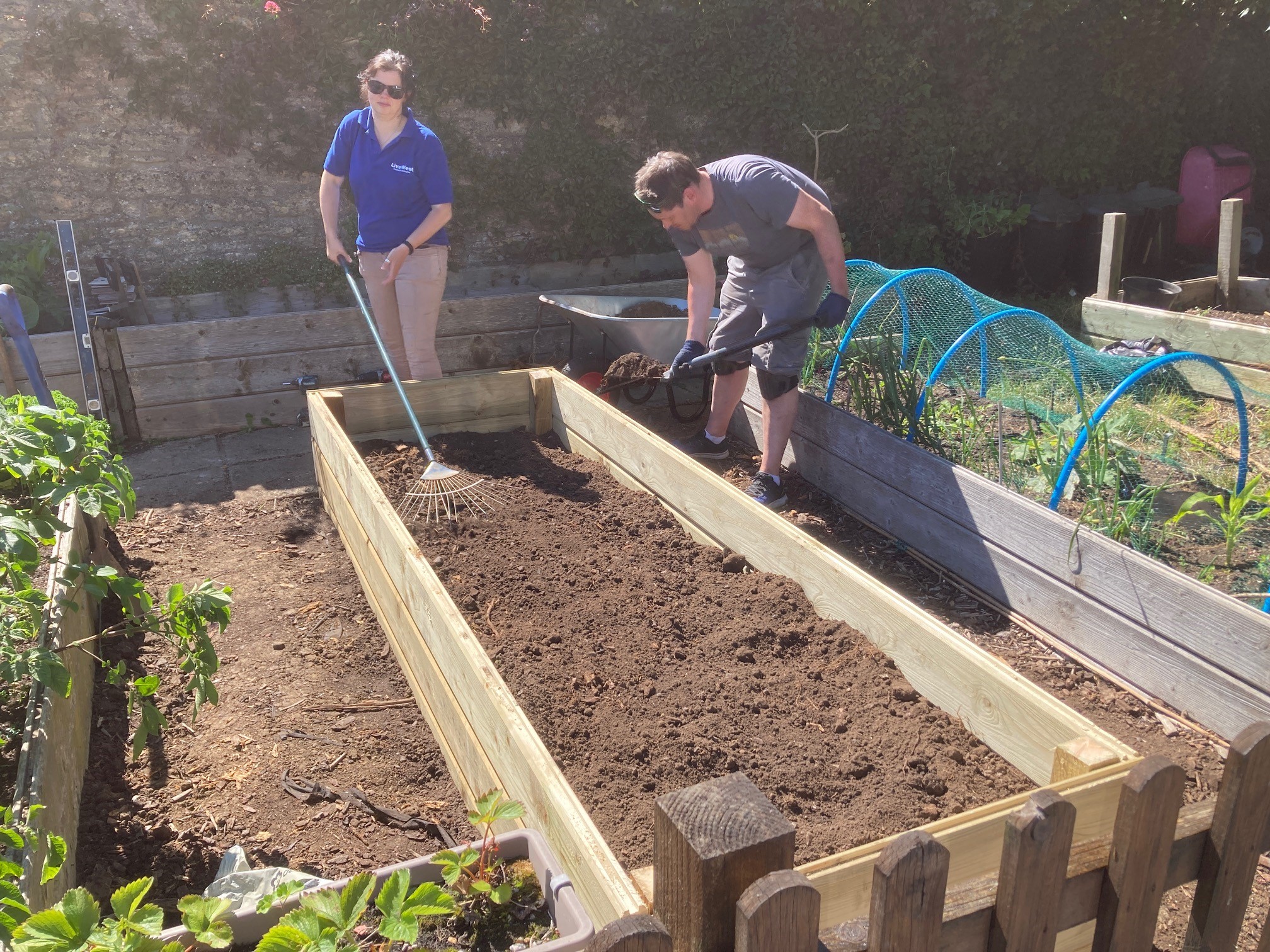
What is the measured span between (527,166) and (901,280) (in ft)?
13.3

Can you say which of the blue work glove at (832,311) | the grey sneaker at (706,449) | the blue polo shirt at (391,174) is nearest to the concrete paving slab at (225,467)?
the blue polo shirt at (391,174)

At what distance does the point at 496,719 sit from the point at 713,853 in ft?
3.56

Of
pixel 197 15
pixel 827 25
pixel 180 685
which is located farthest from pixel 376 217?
pixel 827 25

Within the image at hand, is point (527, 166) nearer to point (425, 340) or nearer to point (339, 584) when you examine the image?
point (425, 340)

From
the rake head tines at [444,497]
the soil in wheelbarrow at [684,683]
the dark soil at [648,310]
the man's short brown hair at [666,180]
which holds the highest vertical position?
the man's short brown hair at [666,180]

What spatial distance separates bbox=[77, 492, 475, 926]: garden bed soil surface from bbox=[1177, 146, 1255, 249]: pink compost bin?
8.93 m

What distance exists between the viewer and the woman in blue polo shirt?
4.60 m

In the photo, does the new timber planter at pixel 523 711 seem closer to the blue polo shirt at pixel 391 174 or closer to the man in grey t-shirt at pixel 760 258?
the man in grey t-shirt at pixel 760 258

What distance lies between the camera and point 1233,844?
4.91ft

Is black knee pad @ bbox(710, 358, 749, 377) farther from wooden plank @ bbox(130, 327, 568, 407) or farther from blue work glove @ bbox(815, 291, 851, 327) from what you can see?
wooden plank @ bbox(130, 327, 568, 407)

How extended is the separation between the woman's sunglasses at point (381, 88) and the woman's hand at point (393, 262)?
69cm

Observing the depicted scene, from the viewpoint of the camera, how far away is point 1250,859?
4.99 ft

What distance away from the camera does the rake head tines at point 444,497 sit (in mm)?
3859

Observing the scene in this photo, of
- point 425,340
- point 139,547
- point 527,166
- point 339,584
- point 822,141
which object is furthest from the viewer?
point 822,141
